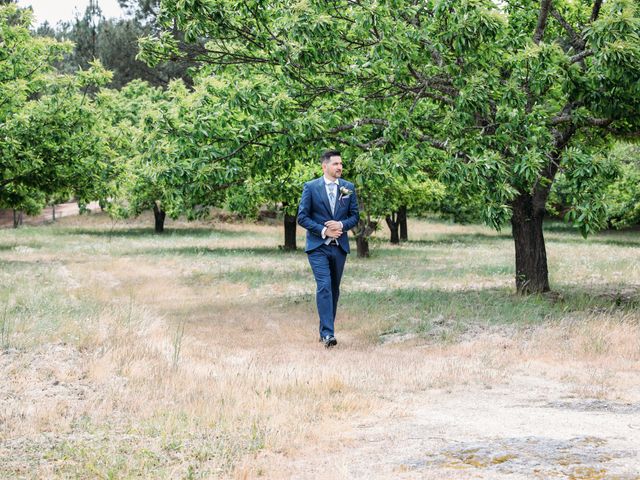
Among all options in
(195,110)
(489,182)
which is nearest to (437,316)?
(489,182)

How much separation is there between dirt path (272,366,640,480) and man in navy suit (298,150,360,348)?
3220mm

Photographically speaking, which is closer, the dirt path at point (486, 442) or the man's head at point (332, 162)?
the dirt path at point (486, 442)

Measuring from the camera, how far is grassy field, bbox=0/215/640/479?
5043 millimetres

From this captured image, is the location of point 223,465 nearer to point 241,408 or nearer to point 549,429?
point 241,408

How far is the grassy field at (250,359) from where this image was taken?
504 centimetres

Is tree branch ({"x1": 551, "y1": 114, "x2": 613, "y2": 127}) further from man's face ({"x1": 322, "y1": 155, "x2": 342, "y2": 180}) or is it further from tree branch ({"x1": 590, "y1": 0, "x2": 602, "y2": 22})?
man's face ({"x1": 322, "y1": 155, "x2": 342, "y2": 180})

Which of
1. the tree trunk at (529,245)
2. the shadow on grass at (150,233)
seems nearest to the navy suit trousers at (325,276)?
the tree trunk at (529,245)

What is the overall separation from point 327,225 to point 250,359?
2036 millimetres

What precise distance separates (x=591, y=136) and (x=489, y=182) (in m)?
4.03

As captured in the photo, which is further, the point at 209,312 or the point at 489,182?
the point at 209,312

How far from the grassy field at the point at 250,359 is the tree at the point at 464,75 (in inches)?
76.4

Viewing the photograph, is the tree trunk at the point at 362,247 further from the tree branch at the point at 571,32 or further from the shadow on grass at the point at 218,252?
the tree branch at the point at 571,32

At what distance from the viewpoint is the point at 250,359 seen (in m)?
8.73

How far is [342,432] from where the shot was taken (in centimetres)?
541
